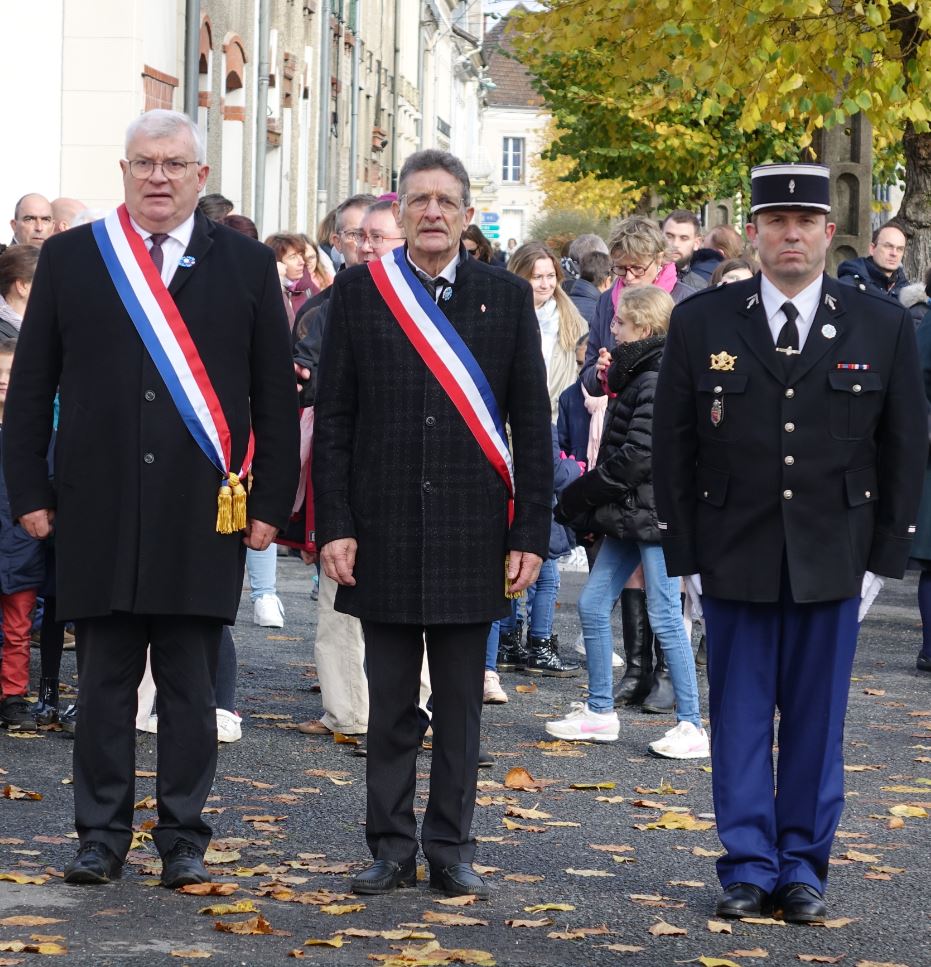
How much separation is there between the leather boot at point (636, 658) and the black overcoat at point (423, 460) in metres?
3.84

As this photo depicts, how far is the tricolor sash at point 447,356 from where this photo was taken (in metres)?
5.95

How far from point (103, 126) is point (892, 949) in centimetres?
1455

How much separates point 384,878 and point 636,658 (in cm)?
408

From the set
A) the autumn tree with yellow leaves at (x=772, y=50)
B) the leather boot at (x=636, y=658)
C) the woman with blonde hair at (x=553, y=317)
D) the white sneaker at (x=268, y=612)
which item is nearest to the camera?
the leather boot at (x=636, y=658)

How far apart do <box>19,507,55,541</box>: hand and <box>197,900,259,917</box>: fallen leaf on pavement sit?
47.6 inches

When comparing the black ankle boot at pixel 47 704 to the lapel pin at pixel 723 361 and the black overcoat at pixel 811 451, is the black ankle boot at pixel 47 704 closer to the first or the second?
the black overcoat at pixel 811 451

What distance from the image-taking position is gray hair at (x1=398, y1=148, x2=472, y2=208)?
6.02 metres

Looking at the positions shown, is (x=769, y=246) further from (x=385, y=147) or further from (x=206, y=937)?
(x=385, y=147)

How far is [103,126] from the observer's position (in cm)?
1872

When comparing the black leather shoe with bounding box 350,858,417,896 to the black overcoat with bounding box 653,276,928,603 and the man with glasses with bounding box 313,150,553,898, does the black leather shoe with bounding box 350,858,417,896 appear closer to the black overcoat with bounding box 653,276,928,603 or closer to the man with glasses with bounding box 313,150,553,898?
the man with glasses with bounding box 313,150,553,898

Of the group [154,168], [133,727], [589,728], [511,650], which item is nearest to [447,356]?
[154,168]

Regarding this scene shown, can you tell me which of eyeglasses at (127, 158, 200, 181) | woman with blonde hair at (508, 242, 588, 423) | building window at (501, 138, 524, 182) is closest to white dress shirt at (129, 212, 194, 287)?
eyeglasses at (127, 158, 200, 181)

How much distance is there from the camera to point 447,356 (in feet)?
19.5

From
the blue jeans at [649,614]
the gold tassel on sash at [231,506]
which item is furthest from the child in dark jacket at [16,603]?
the gold tassel on sash at [231,506]
